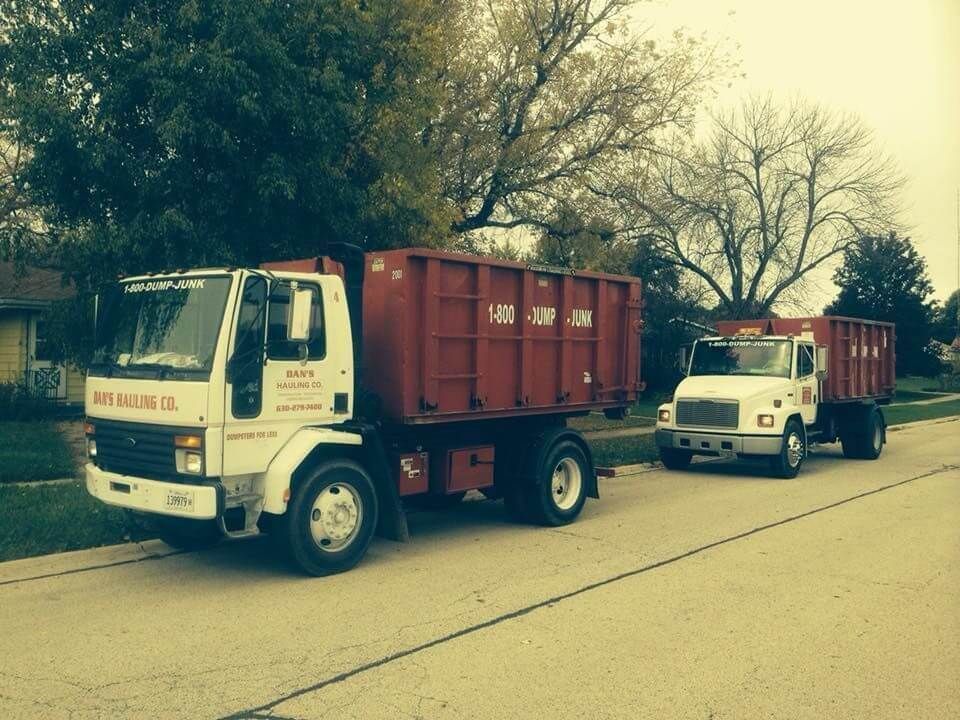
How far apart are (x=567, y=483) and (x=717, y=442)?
4.94m

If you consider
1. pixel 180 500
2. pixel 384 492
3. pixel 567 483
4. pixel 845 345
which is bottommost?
pixel 567 483

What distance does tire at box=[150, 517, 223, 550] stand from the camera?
7.72 m

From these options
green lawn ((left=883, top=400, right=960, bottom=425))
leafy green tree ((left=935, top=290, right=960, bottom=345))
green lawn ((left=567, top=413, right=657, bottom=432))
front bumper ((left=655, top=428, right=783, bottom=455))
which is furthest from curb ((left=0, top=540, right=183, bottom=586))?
leafy green tree ((left=935, top=290, right=960, bottom=345))

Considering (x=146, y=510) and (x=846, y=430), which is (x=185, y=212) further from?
(x=846, y=430)

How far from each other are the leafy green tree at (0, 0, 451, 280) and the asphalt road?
5285 mm

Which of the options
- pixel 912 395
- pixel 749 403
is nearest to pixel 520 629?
pixel 749 403

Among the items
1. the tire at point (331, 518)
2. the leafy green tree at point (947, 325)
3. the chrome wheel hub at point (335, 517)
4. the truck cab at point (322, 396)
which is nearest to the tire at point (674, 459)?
the truck cab at point (322, 396)

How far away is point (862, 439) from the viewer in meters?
17.0

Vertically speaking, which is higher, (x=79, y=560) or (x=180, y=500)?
(x=180, y=500)

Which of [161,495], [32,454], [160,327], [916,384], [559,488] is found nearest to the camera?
[161,495]

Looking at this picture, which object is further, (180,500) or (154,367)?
(154,367)

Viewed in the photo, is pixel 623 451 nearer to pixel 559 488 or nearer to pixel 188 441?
pixel 559 488

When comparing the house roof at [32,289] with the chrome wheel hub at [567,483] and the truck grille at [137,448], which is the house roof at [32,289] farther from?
the chrome wheel hub at [567,483]

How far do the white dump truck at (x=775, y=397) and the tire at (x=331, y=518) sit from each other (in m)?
7.97
